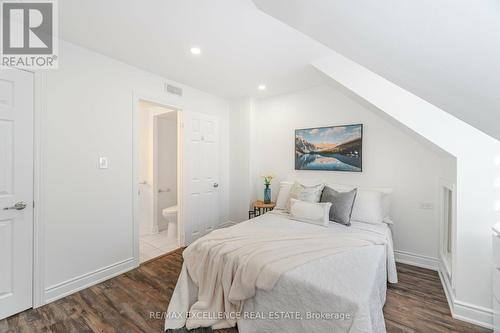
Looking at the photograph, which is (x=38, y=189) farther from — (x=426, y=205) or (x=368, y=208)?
(x=426, y=205)

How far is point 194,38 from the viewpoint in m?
2.05

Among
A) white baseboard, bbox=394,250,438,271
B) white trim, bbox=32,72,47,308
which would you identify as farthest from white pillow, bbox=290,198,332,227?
white trim, bbox=32,72,47,308

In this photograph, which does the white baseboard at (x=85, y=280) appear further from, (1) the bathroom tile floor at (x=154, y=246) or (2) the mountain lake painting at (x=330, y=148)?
(2) the mountain lake painting at (x=330, y=148)

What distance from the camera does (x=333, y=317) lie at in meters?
1.25

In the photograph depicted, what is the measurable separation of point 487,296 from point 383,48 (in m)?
2.20

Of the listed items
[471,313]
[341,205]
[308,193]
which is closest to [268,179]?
[308,193]

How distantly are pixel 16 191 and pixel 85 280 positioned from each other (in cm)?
110

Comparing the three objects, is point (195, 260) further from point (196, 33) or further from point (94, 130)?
point (196, 33)

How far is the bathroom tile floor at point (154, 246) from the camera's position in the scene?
10.0 ft

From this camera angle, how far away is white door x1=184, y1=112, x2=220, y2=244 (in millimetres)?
3344

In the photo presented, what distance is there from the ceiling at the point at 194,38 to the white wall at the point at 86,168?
0.30 m

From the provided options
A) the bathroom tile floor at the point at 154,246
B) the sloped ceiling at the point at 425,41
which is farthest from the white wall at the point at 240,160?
the sloped ceiling at the point at 425,41

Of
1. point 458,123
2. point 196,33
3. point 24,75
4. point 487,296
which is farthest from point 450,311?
point 24,75

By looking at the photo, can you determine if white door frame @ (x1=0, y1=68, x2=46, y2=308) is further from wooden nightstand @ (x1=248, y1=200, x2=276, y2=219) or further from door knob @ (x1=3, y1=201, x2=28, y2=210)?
wooden nightstand @ (x1=248, y1=200, x2=276, y2=219)
